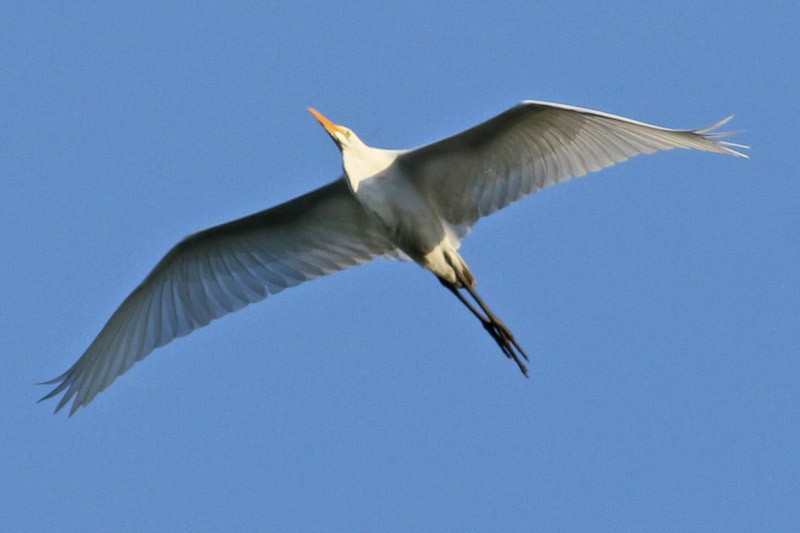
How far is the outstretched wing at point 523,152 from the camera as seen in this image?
1241 cm

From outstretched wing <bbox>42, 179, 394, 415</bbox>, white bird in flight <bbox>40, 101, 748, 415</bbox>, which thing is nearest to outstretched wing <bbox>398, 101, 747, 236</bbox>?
white bird in flight <bbox>40, 101, 748, 415</bbox>

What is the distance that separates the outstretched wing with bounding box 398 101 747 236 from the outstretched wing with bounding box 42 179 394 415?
955 mm

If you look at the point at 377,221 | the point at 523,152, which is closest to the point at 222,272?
the point at 377,221

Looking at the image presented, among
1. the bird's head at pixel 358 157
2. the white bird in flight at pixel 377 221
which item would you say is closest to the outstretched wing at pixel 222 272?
the white bird in flight at pixel 377 221

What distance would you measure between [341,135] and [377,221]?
83 centimetres

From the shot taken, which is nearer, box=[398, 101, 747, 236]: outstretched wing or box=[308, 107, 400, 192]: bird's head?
box=[398, 101, 747, 236]: outstretched wing

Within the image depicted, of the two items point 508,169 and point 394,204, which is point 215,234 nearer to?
point 394,204

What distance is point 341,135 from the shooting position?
13.1m

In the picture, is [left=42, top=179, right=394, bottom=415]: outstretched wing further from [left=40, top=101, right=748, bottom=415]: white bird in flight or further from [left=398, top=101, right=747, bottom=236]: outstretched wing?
[left=398, top=101, right=747, bottom=236]: outstretched wing

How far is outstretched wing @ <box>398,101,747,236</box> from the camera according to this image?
1241cm

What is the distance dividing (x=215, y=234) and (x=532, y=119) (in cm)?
327

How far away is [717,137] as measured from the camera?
12344 millimetres

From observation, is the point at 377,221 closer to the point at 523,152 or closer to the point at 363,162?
the point at 363,162

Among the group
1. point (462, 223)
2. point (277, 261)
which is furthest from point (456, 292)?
point (277, 261)
